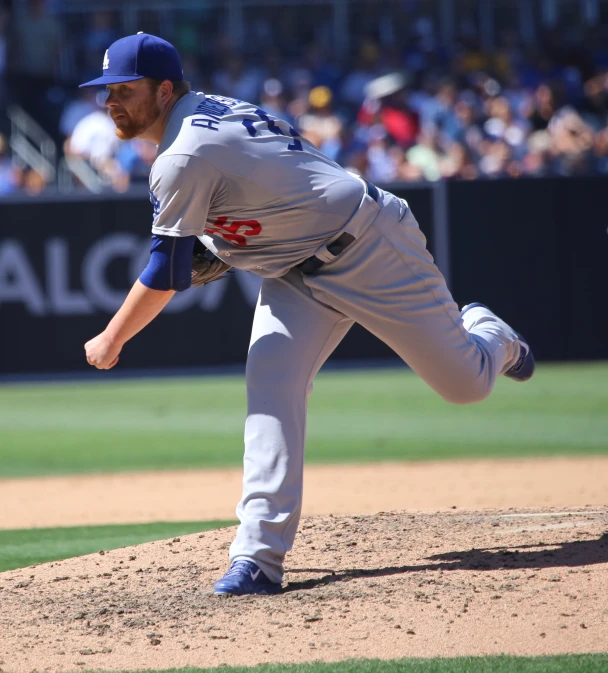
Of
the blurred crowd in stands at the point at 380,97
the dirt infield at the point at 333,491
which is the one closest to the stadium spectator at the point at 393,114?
the blurred crowd in stands at the point at 380,97

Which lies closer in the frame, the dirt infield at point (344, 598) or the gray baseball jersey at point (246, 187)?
the dirt infield at point (344, 598)

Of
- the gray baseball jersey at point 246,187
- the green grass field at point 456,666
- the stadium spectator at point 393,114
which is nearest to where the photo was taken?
the green grass field at point 456,666

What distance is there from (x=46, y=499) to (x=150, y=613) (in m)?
3.34

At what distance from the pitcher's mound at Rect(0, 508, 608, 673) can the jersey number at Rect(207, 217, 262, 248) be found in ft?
4.12

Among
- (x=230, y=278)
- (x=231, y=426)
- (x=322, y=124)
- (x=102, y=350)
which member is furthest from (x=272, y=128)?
(x=322, y=124)

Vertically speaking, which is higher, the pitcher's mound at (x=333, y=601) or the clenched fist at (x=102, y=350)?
the clenched fist at (x=102, y=350)

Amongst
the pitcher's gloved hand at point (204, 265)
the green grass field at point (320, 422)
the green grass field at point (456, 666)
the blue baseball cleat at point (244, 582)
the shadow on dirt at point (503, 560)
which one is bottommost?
the green grass field at point (320, 422)

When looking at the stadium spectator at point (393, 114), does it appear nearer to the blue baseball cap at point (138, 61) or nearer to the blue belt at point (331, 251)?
the blue belt at point (331, 251)

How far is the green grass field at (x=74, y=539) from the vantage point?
5004 mm

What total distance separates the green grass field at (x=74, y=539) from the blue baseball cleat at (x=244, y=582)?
140 cm

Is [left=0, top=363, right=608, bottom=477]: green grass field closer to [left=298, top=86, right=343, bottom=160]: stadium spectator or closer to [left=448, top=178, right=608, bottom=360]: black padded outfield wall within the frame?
[left=448, top=178, right=608, bottom=360]: black padded outfield wall

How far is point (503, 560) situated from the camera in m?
4.10

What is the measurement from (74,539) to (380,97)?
10602 mm

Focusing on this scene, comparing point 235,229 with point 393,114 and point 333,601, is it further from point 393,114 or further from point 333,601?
point 393,114
